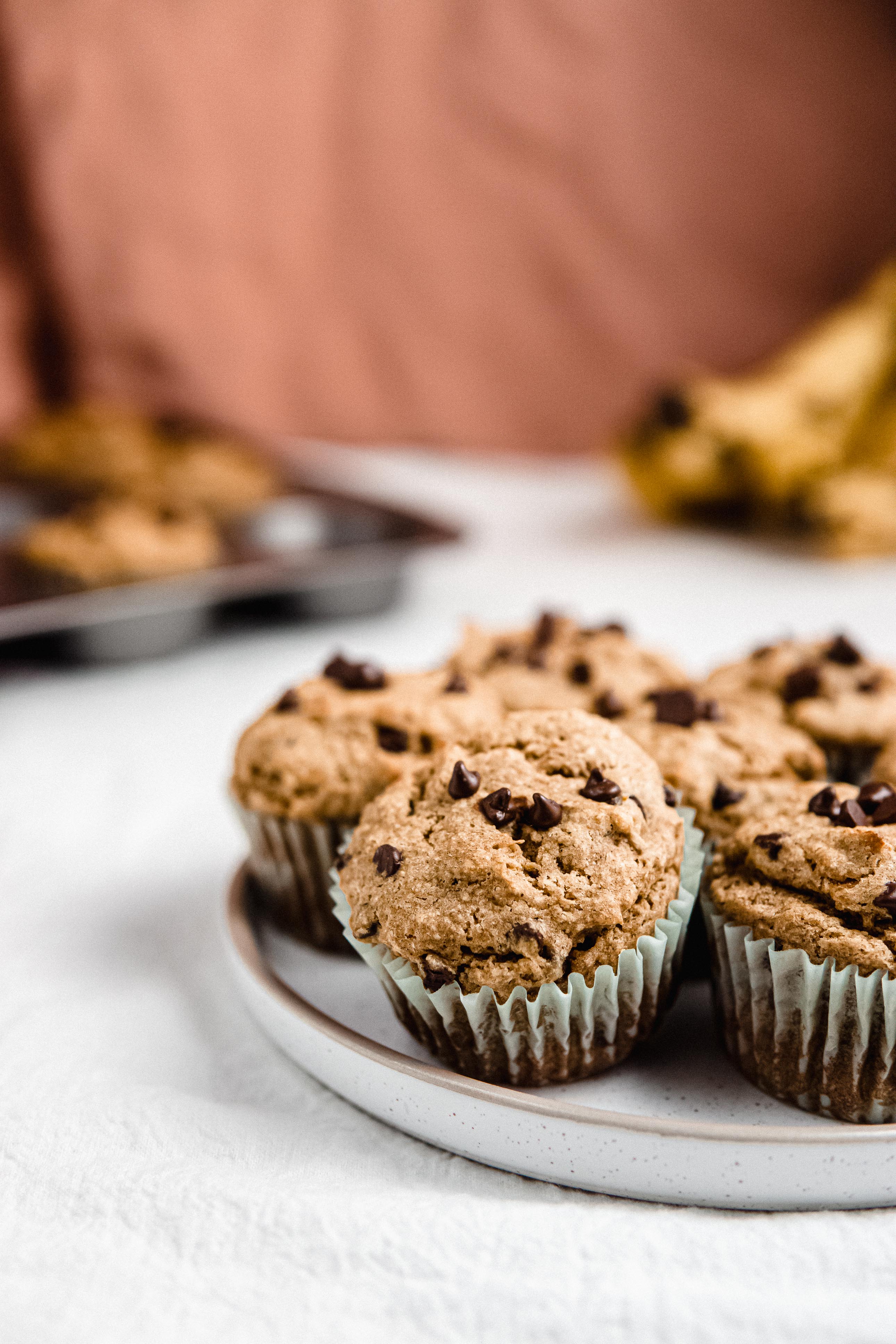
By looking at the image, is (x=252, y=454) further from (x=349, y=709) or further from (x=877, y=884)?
(x=877, y=884)

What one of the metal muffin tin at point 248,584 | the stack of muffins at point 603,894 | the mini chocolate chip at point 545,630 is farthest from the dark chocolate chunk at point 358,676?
the metal muffin tin at point 248,584

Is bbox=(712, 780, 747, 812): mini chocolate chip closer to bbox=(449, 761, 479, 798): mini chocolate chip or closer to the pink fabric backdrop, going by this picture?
bbox=(449, 761, 479, 798): mini chocolate chip

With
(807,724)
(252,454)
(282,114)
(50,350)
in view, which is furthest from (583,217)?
(807,724)

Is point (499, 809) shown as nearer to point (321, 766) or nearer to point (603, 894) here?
point (603, 894)

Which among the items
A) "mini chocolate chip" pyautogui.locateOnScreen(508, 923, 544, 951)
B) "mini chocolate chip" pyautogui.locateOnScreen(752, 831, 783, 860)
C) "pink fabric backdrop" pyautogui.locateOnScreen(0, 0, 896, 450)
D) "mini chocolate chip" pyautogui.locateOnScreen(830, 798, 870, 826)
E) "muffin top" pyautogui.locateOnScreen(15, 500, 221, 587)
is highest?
"pink fabric backdrop" pyautogui.locateOnScreen(0, 0, 896, 450)

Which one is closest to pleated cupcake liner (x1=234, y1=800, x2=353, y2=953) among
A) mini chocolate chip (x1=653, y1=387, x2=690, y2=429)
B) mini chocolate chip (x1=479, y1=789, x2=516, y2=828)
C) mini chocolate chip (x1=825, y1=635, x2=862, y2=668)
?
mini chocolate chip (x1=479, y1=789, x2=516, y2=828)

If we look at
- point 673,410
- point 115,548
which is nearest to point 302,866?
point 115,548
